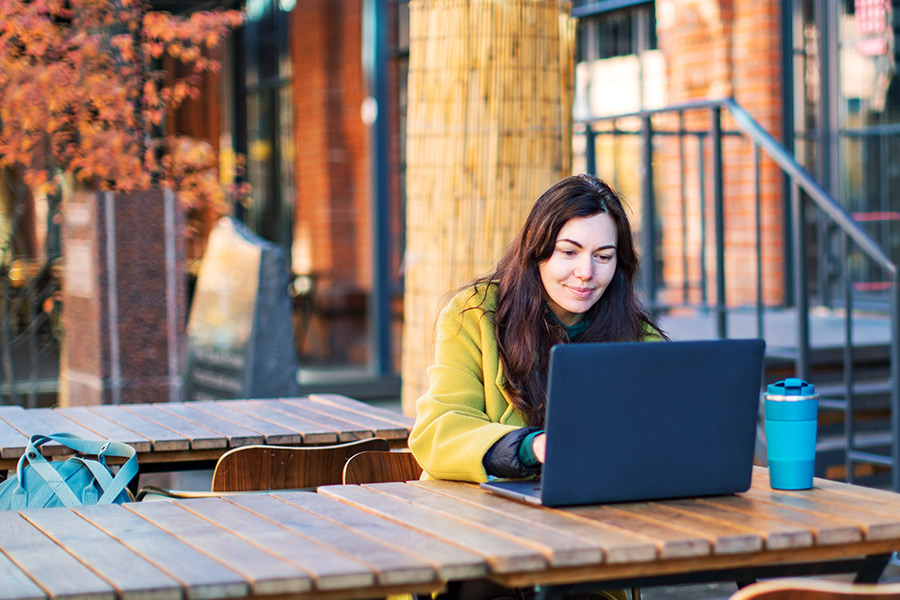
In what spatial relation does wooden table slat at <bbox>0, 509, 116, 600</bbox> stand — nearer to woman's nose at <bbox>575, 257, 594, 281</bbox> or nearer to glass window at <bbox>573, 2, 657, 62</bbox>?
woman's nose at <bbox>575, 257, 594, 281</bbox>

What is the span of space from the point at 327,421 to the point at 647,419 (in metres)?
1.47

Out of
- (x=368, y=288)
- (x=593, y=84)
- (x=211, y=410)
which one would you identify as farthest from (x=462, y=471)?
(x=368, y=288)

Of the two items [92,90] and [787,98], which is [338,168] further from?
[92,90]

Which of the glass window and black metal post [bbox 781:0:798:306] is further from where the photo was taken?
the glass window

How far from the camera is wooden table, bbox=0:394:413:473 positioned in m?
2.98

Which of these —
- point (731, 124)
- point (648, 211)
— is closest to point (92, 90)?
point (648, 211)

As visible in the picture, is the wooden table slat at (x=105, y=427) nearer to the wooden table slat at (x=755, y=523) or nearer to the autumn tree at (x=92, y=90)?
the wooden table slat at (x=755, y=523)

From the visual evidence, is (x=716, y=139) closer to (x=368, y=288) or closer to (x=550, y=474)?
(x=550, y=474)

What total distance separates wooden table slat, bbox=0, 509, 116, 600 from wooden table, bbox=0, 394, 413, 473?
0.85 meters

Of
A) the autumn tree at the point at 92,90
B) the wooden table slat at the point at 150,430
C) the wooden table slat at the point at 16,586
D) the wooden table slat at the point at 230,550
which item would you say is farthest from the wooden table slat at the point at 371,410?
the autumn tree at the point at 92,90

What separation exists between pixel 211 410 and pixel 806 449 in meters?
1.82

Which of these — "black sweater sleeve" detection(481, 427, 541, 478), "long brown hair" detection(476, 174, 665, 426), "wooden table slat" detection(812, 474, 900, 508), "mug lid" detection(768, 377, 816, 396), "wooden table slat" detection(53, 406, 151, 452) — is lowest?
"wooden table slat" detection(812, 474, 900, 508)

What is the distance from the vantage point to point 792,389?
2.24 meters

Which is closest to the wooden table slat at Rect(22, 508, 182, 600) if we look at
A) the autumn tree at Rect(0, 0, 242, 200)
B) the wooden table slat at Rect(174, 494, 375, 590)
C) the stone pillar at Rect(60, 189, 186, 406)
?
the wooden table slat at Rect(174, 494, 375, 590)
